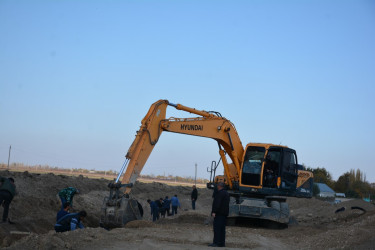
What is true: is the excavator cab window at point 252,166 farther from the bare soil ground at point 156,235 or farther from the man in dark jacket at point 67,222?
the man in dark jacket at point 67,222

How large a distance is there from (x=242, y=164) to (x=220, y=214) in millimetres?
8194

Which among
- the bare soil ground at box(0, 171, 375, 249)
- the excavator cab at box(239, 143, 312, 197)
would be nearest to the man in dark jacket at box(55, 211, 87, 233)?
the bare soil ground at box(0, 171, 375, 249)

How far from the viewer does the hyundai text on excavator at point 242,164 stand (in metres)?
17.0

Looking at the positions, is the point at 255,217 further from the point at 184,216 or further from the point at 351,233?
the point at 351,233

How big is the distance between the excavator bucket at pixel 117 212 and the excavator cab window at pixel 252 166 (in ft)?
18.7

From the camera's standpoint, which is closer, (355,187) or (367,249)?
(367,249)

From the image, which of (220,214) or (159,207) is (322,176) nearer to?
(159,207)

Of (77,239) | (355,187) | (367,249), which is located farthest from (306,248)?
(355,187)

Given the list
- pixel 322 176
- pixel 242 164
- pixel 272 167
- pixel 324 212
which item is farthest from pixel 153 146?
pixel 322 176

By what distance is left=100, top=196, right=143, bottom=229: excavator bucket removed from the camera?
14.9 meters

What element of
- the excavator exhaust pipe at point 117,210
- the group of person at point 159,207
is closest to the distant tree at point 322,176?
the group of person at point 159,207

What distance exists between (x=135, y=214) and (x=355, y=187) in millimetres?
76875

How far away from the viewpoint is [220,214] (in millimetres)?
11586

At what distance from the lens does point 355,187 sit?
8562 centimetres
